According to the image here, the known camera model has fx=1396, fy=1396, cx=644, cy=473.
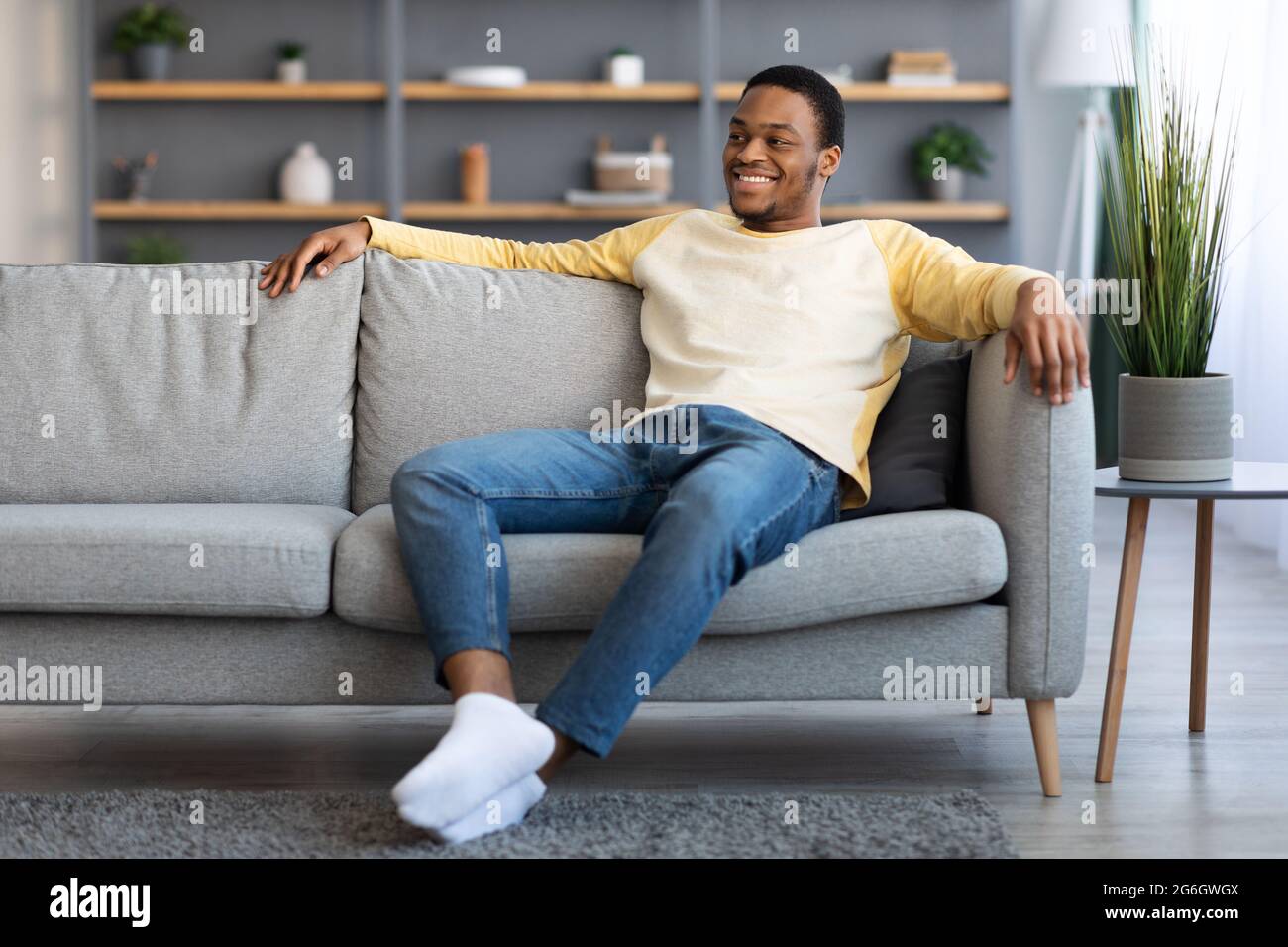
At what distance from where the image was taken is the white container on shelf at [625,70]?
4.84 meters

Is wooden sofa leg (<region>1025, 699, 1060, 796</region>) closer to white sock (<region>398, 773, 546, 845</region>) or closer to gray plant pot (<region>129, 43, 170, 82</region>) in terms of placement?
white sock (<region>398, 773, 546, 845</region>)

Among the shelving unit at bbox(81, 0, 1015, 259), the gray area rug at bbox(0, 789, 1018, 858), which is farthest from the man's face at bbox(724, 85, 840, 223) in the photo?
the shelving unit at bbox(81, 0, 1015, 259)

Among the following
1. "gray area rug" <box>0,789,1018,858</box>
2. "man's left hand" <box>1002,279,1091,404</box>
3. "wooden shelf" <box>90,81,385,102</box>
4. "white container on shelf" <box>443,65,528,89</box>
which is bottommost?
"gray area rug" <box>0,789,1018,858</box>

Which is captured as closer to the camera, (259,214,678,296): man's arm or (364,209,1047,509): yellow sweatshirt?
(364,209,1047,509): yellow sweatshirt

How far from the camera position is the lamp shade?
4.79m

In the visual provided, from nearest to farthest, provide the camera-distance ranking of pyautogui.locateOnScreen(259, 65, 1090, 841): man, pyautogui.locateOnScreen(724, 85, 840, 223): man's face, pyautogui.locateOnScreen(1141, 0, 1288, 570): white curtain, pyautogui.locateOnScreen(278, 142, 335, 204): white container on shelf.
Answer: pyautogui.locateOnScreen(259, 65, 1090, 841): man, pyautogui.locateOnScreen(724, 85, 840, 223): man's face, pyautogui.locateOnScreen(1141, 0, 1288, 570): white curtain, pyautogui.locateOnScreen(278, 142, 335, 204): white container on shelf

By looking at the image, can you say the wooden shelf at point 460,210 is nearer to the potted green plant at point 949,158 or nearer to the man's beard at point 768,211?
the potted green plant at point 949,158

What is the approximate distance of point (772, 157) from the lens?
2.24 m

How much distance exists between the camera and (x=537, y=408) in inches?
90.7

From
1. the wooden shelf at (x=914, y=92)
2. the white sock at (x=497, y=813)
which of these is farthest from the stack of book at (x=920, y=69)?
the white sock at (x=497, y=813)

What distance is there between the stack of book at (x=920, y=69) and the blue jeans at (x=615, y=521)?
3.19 meters

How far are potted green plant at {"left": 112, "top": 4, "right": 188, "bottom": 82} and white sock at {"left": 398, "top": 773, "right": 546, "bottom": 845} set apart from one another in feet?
12.8

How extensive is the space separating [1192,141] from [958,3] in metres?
3.22
